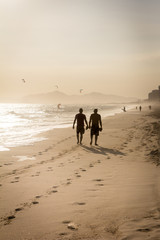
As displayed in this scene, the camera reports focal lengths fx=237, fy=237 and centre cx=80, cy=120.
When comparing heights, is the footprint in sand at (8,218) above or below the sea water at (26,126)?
below

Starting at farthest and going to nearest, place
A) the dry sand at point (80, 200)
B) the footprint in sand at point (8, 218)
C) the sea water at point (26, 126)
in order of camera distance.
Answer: the sea water at point (26, 126)
the footprint in sand at point (8, 218)
the dry sand at point (80, 200)

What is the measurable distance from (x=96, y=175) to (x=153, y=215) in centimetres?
286

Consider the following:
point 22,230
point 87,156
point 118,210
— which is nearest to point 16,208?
point 22,230

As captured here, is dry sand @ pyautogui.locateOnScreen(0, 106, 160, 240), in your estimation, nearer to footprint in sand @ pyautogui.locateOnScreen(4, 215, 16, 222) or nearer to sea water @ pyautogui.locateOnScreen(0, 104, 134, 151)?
footprint in sand @ pyautogui.locateOnScreen(4, 215, 16, 222)

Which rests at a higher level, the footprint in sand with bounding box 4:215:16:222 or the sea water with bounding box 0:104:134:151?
the sea water with bounding box 0:104:134:151

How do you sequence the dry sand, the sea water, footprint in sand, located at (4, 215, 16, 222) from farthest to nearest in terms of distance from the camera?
the sea water
footprint in sand, located at (4, 215, 16, 222)
the dry sand

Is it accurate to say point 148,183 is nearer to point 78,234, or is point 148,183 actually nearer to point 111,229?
point 111,229

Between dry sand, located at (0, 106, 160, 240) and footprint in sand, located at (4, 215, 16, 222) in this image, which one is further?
footprint in sand, located at (4, 215, 16, 222)

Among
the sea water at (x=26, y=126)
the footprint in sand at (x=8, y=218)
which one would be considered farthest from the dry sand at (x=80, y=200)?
the sea water at (x=26, y=126)

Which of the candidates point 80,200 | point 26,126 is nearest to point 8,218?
point 80,200

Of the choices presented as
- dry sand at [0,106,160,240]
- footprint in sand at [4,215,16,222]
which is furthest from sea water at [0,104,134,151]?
footprint in sand at [4,215,16,222]

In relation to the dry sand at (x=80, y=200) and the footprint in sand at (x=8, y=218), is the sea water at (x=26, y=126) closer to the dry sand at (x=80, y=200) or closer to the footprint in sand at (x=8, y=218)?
the dry sand at (x=80, y=200)

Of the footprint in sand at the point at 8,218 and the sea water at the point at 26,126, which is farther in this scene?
the sea water at the point at 26,126

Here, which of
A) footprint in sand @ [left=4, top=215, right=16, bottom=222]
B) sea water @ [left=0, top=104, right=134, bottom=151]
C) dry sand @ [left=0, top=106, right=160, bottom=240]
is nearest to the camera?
dry sand @ [left=0, top=106, right=160, bottom=240]
